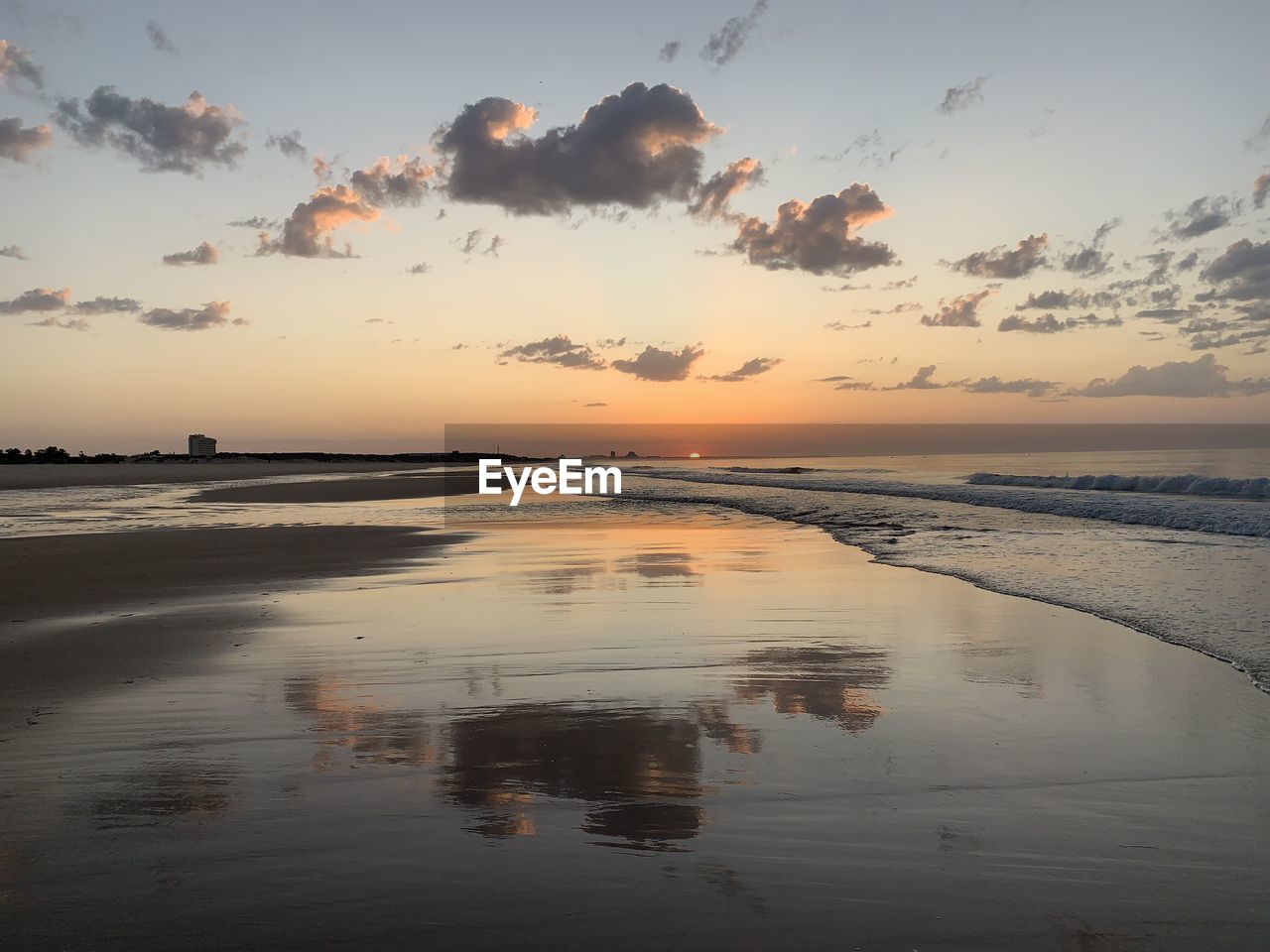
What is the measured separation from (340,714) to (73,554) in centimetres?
1424

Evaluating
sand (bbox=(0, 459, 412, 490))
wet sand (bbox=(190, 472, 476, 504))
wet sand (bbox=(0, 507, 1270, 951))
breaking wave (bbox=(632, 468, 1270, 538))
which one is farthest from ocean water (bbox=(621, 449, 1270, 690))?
sand (bbox=(0, 459, 412, 490))

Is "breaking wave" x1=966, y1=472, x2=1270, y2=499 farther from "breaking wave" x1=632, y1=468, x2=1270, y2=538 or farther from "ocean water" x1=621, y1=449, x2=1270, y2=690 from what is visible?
"breaking wave" x1=632, y1=468, x2=1270, y2=538

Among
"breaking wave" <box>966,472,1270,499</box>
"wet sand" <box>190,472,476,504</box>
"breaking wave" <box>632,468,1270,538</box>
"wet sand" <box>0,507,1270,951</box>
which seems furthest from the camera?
"wet sand" <box>190,472,476,504</box>

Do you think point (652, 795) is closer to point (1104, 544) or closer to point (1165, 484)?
point (1104, 544)

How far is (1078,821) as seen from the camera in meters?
4.27

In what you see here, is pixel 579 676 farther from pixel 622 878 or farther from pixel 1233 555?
pixel 1233 555

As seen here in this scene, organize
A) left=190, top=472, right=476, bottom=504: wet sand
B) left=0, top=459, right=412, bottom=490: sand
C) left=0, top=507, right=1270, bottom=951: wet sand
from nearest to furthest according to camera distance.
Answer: left=0, top=507, right=1270, bottom=951: wet sand < left=190, top=472, right=476, bottom=504: wet sand < left=0, top=459, right=412, bottom=490: sand

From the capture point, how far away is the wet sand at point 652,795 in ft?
10.9

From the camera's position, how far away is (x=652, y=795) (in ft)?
15.0

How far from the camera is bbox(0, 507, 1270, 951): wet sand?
333 cm

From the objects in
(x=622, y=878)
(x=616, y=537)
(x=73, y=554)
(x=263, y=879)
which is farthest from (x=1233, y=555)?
(x=73, y=554)

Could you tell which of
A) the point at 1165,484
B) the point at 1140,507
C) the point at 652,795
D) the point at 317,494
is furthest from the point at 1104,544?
the point at 317,494

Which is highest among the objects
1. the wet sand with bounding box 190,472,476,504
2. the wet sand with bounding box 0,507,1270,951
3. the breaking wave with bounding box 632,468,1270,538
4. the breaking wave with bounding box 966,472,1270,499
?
the breaking wave with bounding box 966,472,1270,499

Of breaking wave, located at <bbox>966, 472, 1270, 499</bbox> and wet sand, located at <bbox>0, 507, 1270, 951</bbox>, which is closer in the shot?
wet sand, located at <bbox>0, 507, 1270, 951</bbox>
